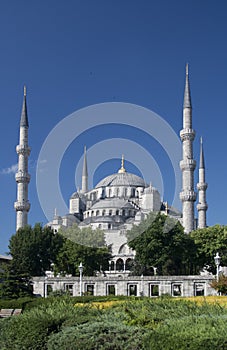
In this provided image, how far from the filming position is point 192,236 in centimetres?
4331

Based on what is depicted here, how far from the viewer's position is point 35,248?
43188 millimetres

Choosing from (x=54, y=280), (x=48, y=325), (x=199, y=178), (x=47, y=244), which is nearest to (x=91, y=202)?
(x=199, y=178)

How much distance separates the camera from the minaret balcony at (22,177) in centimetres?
5231

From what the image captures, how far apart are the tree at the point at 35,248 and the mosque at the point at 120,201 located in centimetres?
791

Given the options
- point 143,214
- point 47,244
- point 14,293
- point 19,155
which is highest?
point 19,155

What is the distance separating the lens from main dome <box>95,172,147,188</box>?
3042 inches

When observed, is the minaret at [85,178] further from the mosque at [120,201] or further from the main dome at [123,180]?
the main dome at [123,180]

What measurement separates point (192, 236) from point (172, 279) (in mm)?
7982

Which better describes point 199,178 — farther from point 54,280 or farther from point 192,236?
point 54,280

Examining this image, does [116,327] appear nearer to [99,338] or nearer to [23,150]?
[99,338]

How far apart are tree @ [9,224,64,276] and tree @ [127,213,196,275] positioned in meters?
6.81

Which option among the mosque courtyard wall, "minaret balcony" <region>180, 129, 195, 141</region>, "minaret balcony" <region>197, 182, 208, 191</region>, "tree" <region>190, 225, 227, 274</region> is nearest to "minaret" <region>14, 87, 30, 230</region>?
the mosque courtyard wall

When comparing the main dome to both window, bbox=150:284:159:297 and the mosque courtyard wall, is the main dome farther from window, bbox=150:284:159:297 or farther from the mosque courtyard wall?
window, bbox=150:284:159:297

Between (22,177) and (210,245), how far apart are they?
65.2 feet
